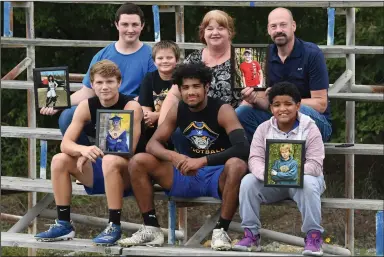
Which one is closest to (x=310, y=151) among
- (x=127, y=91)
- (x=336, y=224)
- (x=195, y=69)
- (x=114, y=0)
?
(x=195, y=69)

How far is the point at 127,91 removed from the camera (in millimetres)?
8234

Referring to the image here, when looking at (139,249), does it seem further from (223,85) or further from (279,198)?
(223,85)

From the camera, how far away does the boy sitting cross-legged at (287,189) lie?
7.30 metres

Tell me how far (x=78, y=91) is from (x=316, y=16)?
146 inches

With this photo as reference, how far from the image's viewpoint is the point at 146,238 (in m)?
7.64

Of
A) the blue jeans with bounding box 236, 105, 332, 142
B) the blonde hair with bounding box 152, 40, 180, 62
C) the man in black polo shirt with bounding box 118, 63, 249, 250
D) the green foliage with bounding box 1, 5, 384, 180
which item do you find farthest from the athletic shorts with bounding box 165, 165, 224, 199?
the green foliage with bounding box 1, 5, 384, 180

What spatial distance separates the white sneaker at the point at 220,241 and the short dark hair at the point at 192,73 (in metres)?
0.89

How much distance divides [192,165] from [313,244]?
0.84 meters

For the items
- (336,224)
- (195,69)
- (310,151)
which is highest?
(195,69)

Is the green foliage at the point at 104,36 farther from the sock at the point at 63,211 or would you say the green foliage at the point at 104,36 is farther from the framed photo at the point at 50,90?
the sock at the point at 63,211

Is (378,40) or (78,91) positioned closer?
(78,91)

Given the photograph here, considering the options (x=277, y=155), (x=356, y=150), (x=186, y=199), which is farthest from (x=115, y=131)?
(x=356, y=150)

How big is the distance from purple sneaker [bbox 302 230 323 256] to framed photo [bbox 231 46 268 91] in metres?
0.95

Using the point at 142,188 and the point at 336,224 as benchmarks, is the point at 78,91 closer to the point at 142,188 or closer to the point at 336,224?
the point at 142,188
